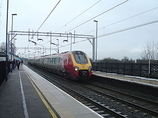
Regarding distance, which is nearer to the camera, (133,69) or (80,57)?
(133,69)

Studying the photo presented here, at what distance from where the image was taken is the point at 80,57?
17172mm

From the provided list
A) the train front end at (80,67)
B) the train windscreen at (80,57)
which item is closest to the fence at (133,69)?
the train front end at (80,67)

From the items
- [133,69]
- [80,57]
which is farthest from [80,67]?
[133,69]

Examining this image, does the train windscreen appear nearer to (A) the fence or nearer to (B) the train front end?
(B) the train front end

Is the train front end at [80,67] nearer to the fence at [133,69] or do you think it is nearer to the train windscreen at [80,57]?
the train windscreen at [80,57]

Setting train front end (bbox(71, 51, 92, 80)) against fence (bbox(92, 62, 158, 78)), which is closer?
fence (bbox(92, 62, 158, 78))

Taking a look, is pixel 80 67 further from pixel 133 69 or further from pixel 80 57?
pixel 133 69

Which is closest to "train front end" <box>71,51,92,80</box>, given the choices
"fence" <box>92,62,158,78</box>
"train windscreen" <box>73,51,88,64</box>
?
"train windscreen" <box>73,51,88,64</box>

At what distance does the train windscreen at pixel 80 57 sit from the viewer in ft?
55.0

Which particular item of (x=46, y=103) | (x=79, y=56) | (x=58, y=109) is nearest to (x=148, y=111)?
(x=58, y=109)

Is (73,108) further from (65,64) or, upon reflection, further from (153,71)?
(65,64)

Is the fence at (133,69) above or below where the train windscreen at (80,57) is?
below

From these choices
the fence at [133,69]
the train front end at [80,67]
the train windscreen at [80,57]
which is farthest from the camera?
the train windscreen at [80,57]

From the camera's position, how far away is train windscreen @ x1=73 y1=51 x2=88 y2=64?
16.8 m
